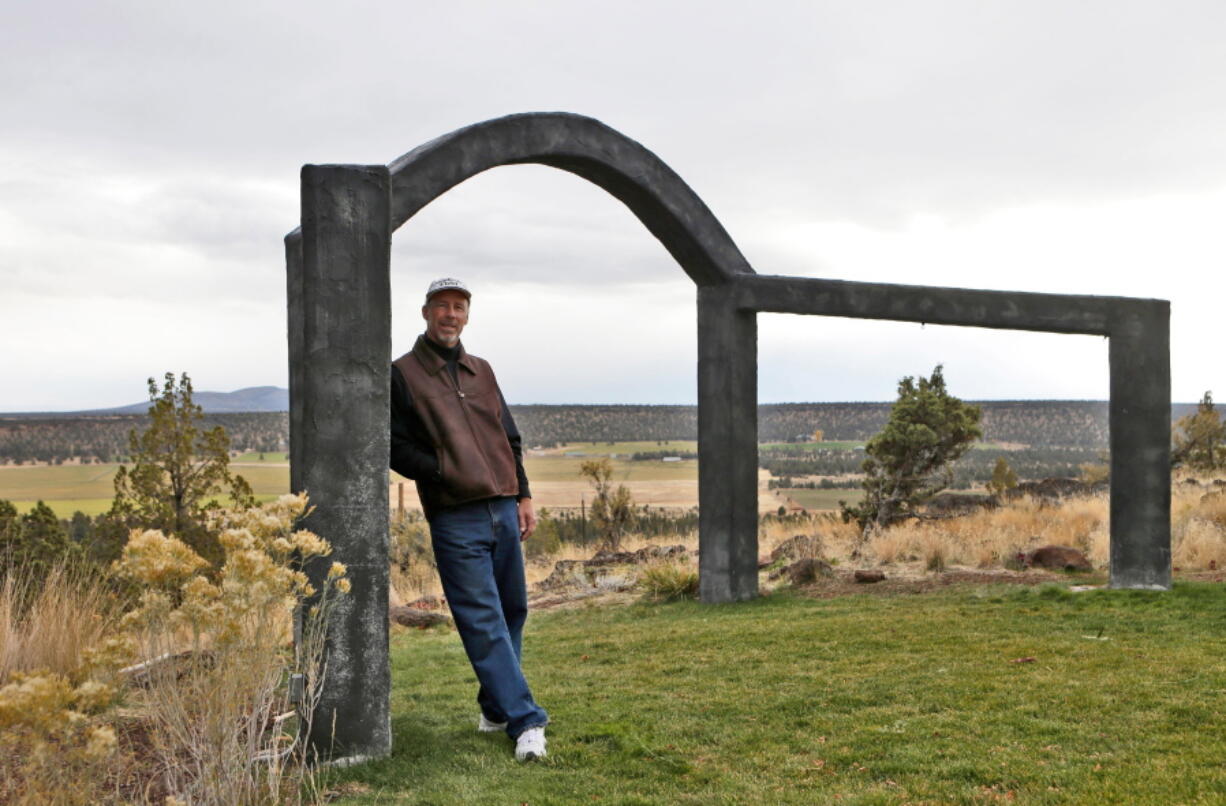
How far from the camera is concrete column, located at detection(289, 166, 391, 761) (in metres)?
5.01

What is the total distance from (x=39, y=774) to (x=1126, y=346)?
9399mm

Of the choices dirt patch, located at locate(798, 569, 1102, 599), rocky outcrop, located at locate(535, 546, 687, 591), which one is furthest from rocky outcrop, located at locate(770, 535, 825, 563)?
dirt patch, located at locate(798, 569, 1102, 599)

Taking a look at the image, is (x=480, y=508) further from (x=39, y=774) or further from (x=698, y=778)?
(x=39, y=774)

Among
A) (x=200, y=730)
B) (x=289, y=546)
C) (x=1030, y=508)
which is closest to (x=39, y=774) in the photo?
(x=200, y=730)

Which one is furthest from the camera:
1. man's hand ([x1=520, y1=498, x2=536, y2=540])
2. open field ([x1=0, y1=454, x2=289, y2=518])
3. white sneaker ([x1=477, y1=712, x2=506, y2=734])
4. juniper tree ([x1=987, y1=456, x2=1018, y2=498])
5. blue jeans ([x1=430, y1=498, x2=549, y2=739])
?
open field ([x1=0, y1=454, x2=289, y2=518])

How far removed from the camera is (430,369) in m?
5.26

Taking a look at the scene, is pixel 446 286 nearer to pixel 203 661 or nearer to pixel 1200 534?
pixel 203 661

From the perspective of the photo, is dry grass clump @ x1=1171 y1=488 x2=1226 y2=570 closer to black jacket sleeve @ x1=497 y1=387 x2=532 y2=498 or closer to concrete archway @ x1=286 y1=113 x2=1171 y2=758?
concrete archway @ x1=286 y1=113 x2=1171 y2=758

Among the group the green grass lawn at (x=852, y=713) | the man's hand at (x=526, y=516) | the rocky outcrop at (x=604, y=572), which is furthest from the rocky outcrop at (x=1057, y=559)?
the man's hand at (x=526, y=516)

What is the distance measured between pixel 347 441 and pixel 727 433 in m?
5.25

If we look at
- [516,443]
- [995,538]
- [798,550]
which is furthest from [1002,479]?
[516,443]

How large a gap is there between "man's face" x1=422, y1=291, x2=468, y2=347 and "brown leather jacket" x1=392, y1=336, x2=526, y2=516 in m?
0.09

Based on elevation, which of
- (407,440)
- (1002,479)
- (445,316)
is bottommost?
(1002,479)

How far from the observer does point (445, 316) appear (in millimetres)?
5227
